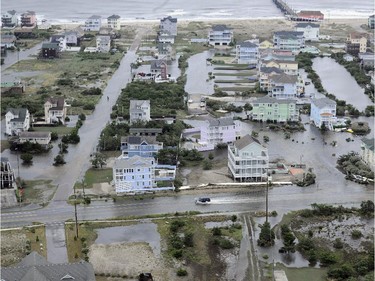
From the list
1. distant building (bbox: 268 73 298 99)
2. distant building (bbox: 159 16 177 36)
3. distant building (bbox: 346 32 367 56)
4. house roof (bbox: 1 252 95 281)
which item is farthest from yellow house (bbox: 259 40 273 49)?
house roof (bbox: 1 252 95 281)

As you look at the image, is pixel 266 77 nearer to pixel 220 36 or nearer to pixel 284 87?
pixel 284 87

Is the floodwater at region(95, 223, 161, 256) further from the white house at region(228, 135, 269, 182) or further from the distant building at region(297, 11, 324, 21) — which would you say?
the distant building at region(297, 11, 324, 21)

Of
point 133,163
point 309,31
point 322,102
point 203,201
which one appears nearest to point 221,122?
point 322,102

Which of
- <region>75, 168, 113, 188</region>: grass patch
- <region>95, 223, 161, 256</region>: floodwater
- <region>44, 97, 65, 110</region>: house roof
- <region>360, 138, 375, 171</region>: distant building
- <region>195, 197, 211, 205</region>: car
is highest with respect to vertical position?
<region>44, 97, 65, 110</region>: house roof

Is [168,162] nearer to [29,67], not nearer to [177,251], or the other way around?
[177,251]

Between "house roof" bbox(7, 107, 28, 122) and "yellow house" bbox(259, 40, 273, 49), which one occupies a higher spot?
"yellow house" bbox(259, 40, 273, 49)

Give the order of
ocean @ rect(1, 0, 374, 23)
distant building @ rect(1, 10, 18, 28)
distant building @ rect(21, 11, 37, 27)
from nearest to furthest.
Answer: distant building @ rect(21, 11, 37, 27) → distant building @ rect(1, 10, 18, 28) → ocean @ rect(1, 0, 374, 23)
